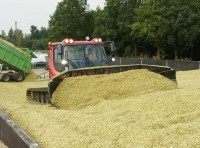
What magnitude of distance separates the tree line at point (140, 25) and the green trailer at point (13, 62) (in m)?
16.4

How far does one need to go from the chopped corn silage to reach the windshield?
3.66 m

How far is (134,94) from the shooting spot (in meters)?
9.48

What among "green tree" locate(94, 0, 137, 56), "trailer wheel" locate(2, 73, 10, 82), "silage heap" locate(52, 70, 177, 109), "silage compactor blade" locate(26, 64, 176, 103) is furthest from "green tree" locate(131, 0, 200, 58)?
"silage heap" locate(52, 70, 177, 109)

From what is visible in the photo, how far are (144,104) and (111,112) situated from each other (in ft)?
2.08

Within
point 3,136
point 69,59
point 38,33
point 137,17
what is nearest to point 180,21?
point 137,17

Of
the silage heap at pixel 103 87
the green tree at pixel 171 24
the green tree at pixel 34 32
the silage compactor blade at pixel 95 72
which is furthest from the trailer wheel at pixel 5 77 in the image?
the green tree at pixel 34 32

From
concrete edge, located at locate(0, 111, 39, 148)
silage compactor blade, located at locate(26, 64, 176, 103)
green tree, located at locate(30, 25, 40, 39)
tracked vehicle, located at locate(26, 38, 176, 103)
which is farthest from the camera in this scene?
green tree, located at locate(30, 25, 40, 39)

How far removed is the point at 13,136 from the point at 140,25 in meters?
37.1

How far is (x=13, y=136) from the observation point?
22.2ft

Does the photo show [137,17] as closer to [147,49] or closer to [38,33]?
[147,49]

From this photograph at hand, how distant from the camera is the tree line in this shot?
1534 inches

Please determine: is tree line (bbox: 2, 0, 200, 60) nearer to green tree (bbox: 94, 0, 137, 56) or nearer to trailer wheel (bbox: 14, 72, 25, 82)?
green tree (bbox: 94, 0, 137, 56)

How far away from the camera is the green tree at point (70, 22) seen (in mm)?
63656

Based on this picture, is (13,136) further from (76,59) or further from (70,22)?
(70,22)
